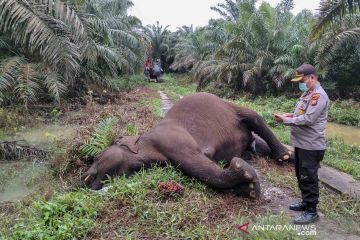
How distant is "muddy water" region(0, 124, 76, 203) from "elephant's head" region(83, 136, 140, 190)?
4.66 feet

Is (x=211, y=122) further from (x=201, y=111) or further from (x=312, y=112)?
(x=312, y=112)

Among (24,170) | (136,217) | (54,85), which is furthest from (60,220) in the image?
(54,85)

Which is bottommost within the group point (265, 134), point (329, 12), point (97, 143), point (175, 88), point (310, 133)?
point (175, 88)

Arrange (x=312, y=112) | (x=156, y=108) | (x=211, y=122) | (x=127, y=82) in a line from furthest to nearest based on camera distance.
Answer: (x=127, y=82), (x=156, y=108), (x=211, y=122), (x=312, y=112)

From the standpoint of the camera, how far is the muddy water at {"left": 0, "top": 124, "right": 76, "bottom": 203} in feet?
19.9

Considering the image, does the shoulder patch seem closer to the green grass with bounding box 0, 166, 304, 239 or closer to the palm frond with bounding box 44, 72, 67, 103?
the green grass with bounding box 0, 166, 304, 239

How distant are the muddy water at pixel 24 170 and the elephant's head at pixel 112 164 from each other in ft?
4.66

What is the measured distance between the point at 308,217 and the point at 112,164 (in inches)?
88.4

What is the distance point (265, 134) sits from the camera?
6.02 metres

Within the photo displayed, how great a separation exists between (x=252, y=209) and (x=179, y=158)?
105cm

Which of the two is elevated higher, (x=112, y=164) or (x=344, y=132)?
(x=112, y=164)

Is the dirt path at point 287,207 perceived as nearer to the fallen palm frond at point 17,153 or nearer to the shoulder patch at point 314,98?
the shoulder patch at point 314,98

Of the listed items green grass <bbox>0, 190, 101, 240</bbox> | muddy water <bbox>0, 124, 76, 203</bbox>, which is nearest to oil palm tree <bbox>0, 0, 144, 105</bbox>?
muddy water <bbox>0, 124, 76, 203</bbox>

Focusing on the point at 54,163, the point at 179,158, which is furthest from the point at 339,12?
the point at 54,163
